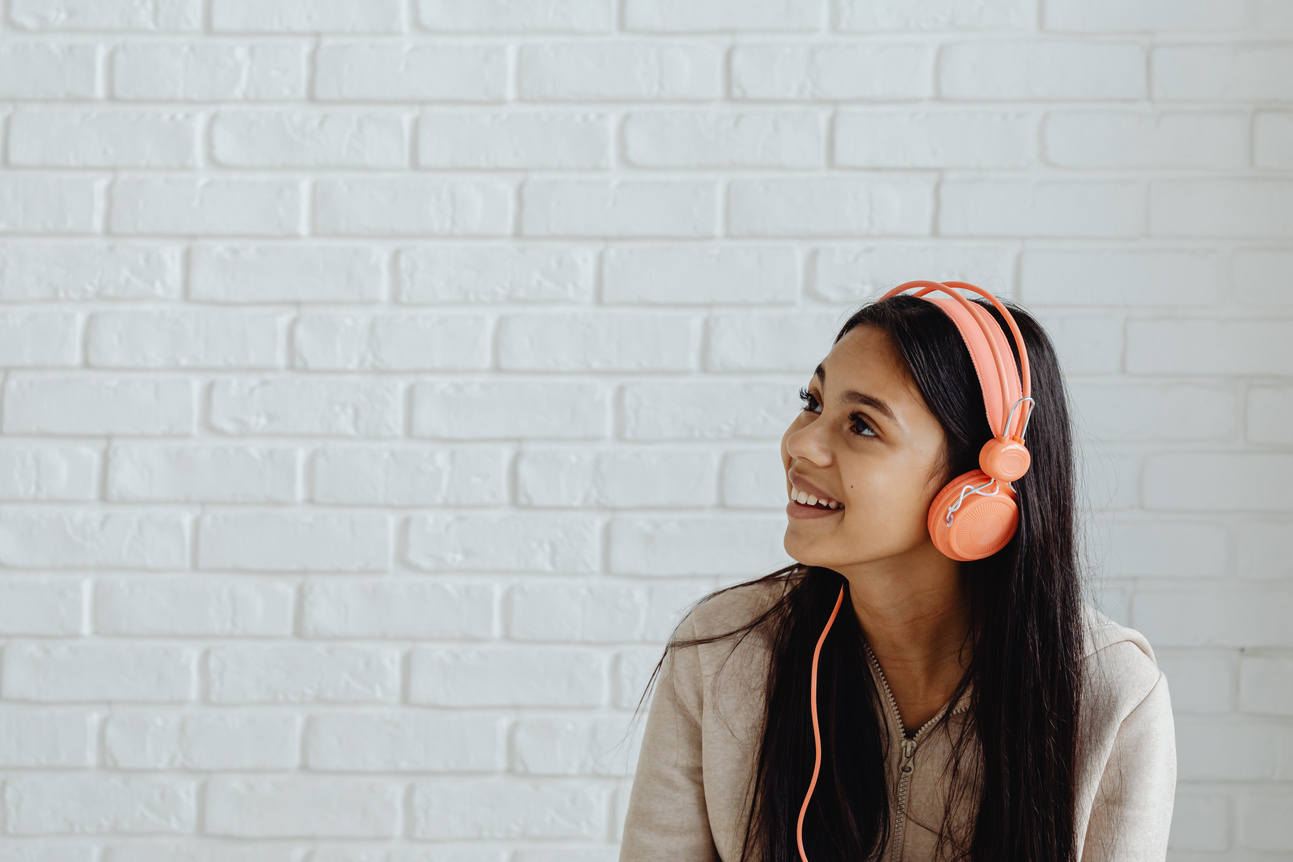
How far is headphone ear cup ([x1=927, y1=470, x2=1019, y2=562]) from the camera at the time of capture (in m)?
1.10

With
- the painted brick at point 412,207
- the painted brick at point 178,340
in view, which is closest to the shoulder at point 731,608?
the painted brick at point 412,207

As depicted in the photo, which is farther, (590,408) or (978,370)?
(590,408)

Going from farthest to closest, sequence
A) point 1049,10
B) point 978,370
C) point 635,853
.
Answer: point 1049,10
point 635,853
point 978,370

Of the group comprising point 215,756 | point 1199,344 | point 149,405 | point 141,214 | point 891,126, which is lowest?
point 215,756

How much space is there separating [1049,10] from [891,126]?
30 cm

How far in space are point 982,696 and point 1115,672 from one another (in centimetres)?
15

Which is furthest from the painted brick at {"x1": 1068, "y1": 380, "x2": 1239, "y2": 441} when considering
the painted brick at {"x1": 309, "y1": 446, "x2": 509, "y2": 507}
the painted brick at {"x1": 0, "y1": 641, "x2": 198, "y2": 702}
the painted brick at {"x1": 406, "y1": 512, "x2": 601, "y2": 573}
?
the painted brick at {"x1": 0, "y1": 641, "x2": 198, "y2": 702}

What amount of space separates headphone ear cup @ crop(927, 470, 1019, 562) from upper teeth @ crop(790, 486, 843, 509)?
109 millimetres

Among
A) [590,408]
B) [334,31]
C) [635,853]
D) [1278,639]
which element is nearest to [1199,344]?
[1278,639]

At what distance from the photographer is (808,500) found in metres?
1.20

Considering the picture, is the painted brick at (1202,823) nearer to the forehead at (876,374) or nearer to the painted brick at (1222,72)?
the forehead at (876,374)

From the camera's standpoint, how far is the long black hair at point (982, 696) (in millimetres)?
1151

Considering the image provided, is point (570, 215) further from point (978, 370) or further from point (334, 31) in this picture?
point (978, 370)

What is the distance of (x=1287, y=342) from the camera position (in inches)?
64.3
